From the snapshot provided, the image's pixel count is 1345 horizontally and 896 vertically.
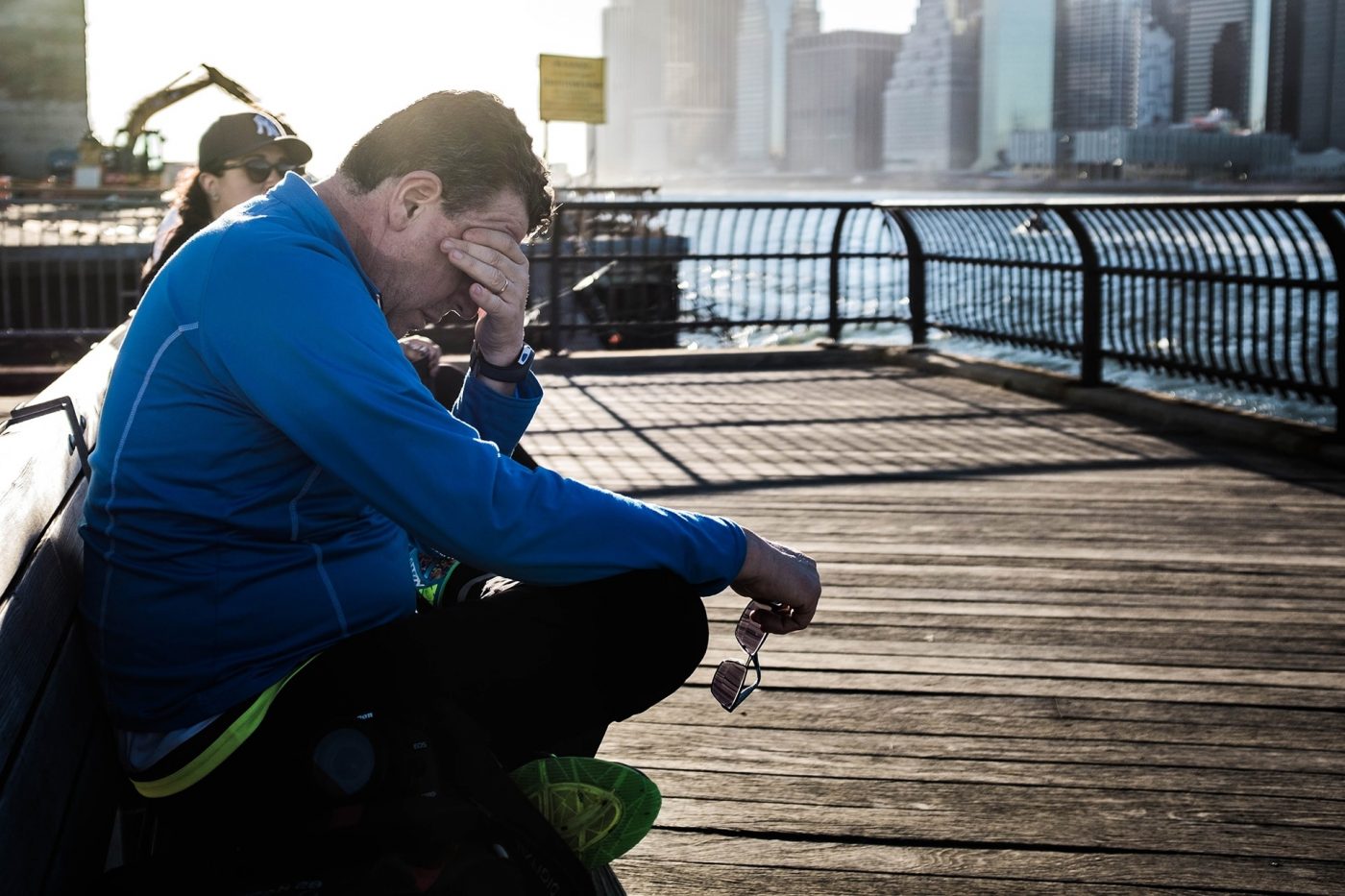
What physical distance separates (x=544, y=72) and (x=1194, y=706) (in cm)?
1200

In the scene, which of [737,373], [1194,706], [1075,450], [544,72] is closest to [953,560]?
[1194,706]

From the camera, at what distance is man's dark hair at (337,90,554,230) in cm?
178

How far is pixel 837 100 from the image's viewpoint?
513 feet

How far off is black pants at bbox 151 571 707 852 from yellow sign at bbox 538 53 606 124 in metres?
12.7

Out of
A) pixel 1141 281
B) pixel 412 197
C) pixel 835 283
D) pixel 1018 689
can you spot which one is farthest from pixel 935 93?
pixel 412 197

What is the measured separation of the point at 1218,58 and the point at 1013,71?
18029mm

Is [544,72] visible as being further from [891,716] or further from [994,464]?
[891,716]

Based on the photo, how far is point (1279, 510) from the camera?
523 cm

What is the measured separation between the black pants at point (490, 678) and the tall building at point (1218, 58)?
411 feet

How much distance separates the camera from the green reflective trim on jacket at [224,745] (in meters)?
1.70

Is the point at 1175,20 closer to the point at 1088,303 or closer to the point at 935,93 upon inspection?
the point at 935,93

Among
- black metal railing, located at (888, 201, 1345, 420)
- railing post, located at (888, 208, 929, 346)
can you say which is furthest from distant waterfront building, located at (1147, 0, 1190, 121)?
black metal railing, located at (888, 201, 1345, 420)

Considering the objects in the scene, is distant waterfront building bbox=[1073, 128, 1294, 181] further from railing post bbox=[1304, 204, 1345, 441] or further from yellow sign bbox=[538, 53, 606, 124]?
railing post bbox=[1304, 204, 1345, 441]

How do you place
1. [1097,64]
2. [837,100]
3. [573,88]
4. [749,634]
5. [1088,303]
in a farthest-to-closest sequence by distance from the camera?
1. [837,100]
2. [1097,64]
3. [573,88]
4. [1088,303]
5. [749,634]
